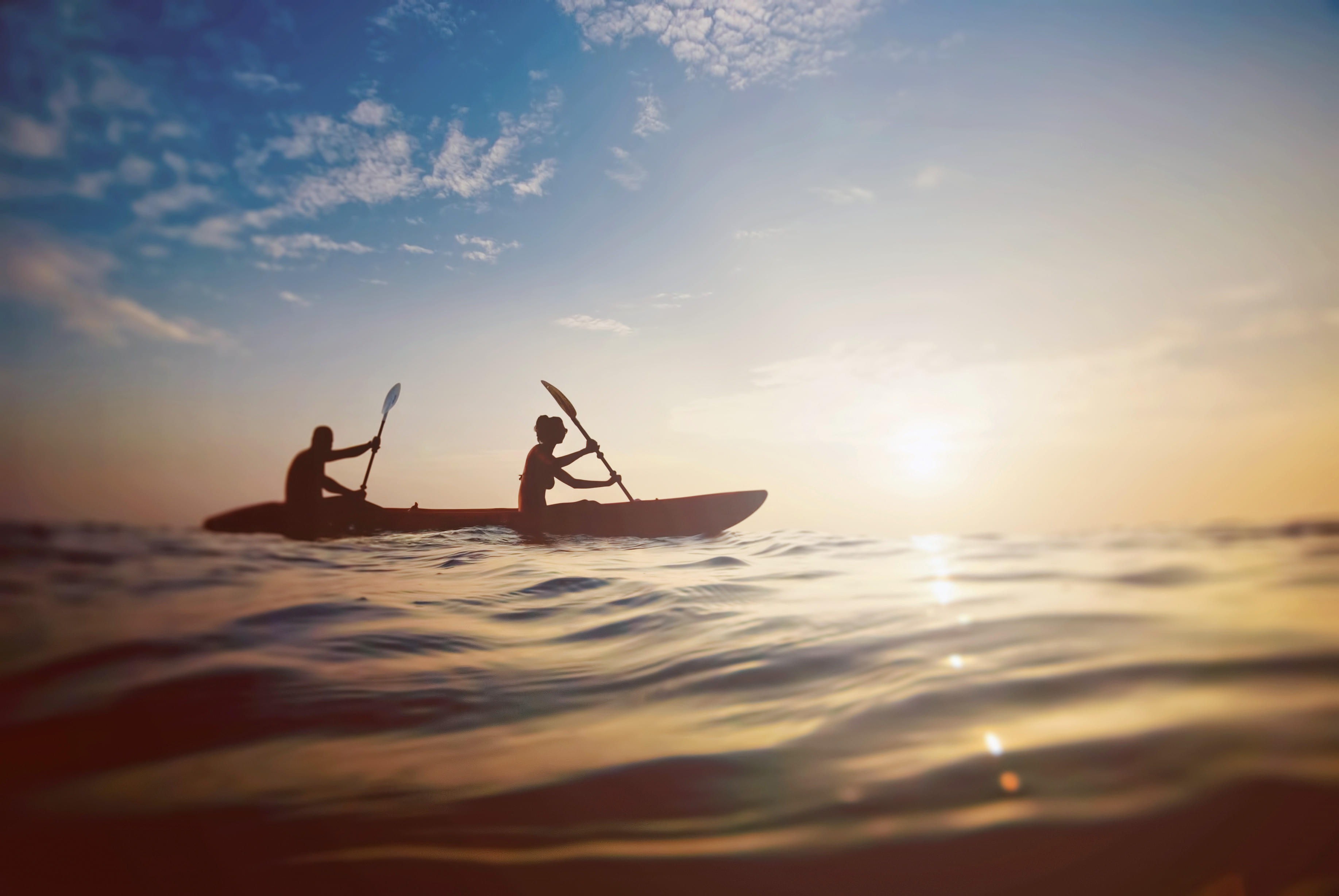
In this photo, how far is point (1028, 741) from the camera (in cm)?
142

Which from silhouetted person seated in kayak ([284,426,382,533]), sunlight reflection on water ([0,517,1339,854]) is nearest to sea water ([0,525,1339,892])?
sunlight reflection on water ([0,517,1339,854])

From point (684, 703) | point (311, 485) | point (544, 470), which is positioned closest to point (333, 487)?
point (311, 485)

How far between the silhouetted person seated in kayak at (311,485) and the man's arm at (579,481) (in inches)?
153

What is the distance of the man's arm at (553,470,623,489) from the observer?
12.6 metres

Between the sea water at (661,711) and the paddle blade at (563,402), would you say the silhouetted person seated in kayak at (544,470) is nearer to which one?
the paddle blade at (563,402)

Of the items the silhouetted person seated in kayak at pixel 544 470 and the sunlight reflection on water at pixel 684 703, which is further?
the silhouetted person seated in kayak at pixel 544 470

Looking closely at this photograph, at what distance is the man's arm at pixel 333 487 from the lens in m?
11.2

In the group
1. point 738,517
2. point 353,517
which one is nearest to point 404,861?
point 353,517

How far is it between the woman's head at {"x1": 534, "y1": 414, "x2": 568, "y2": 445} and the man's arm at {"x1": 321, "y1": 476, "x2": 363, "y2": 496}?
3.62 metres

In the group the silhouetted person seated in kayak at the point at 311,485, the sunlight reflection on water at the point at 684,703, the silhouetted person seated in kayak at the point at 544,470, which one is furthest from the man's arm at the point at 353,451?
the sunlight reflection on water at the point at 684,703

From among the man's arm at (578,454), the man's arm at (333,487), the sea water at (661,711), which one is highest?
the man's arm at (578,454)

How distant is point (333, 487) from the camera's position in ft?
37.2

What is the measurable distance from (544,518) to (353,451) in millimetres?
4158

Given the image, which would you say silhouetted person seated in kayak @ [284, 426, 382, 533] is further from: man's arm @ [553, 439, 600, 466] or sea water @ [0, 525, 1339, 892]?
sea water @ [0, 525, 1339, 892]
